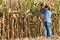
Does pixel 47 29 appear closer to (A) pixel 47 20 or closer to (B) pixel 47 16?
(A) pixel 47 20

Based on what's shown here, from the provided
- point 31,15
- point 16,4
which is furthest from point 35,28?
point 16,4

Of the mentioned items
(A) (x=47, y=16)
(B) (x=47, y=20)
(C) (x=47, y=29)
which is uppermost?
(A) (x=47, y=16)

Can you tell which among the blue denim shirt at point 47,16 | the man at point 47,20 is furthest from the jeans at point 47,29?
the blue denim shirt at point 47,16

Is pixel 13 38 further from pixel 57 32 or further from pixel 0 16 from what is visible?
pixel 57 32

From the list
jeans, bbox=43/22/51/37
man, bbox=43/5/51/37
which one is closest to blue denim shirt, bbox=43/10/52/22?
man, bbox=43/5/51/37

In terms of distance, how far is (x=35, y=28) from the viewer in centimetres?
916

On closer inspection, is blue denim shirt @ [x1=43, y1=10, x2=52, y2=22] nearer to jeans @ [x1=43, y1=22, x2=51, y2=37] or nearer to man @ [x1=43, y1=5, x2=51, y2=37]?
man @ [x1=43, y1=5, x2=51, y2=37]

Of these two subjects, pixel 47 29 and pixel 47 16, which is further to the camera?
pixel 47 29

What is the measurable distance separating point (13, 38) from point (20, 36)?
1.01 ft

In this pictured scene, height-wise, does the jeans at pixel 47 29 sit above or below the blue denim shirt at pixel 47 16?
below

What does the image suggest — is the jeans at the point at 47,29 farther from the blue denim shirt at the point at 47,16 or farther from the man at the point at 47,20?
the blue denim shirt at the point at 47,16

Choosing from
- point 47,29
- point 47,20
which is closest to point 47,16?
point 47,20

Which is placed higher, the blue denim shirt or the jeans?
the blue denim shirt

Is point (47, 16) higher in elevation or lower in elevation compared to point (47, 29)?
higher
